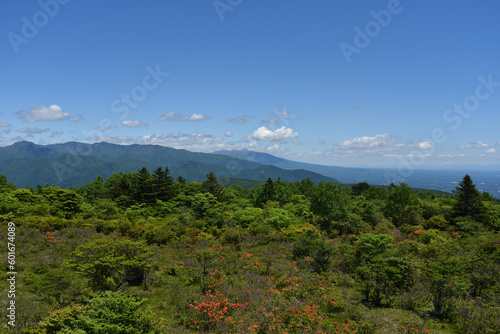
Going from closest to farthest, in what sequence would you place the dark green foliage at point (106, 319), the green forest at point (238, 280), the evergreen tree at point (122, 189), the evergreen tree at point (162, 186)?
the dark green foliage at point (106, 319) < the green forest at point (238, 280) < the evergreen tree at point (162, 186) < the evergreen tree at point (122, 189)

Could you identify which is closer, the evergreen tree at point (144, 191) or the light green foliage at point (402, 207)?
the light green foliage at point (402, 207)

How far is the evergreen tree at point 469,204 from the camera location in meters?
27.9

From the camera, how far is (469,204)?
1113 inches

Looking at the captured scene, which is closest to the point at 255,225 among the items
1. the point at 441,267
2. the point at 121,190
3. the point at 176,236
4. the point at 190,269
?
the point at 176,236

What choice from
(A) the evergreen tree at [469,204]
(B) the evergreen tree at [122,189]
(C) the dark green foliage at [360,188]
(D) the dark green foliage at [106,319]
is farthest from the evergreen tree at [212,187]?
(A) the evergreen tree at [469,204]

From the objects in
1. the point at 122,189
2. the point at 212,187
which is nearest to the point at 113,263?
the point at 212,187

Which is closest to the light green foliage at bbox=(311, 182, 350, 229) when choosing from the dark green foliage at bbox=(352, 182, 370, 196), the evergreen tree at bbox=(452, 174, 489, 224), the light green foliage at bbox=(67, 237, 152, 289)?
the evergreen tree at bbox=(452, 174, 489, 224)

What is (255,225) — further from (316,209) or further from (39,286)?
(39,286)

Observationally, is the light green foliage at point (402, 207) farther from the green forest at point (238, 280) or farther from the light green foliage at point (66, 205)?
the light green foliage at point (66, 205)

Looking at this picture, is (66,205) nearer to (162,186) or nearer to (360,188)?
(162,186)

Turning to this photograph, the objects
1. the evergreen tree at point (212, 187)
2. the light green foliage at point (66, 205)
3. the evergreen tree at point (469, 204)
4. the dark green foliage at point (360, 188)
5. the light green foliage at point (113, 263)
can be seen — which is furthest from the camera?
the dark green foliage at point (360, 188)

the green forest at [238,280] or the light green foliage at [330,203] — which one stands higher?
the light green foliage at [330,203]

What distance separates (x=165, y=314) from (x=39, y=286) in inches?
186

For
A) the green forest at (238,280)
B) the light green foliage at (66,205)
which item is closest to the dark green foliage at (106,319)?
the green forest at (238,280)
